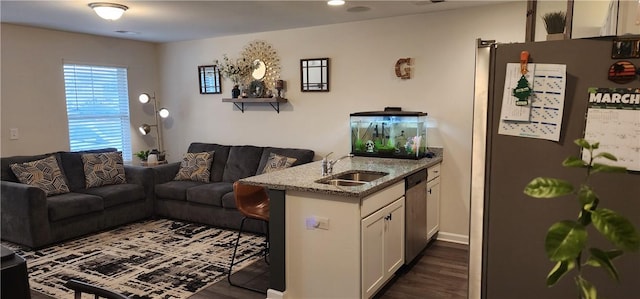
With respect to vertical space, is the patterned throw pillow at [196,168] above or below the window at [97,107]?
below

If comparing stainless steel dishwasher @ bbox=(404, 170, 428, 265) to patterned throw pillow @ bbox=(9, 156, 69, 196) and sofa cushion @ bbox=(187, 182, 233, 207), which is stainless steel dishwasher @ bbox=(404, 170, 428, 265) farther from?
patterned throw pillow @ bbox=(9, 156, 69, 196)

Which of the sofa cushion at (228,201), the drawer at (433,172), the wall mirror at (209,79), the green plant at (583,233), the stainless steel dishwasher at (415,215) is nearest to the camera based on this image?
the green plant at (583,233)

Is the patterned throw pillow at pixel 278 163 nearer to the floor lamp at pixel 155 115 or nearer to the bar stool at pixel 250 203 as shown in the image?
the bar stool at pixel 250 203

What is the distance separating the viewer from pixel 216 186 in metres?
4.98

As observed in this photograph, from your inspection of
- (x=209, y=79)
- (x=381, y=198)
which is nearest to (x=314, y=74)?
(x=209, y=79)

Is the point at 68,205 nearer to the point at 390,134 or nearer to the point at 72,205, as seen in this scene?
the point at 72,205

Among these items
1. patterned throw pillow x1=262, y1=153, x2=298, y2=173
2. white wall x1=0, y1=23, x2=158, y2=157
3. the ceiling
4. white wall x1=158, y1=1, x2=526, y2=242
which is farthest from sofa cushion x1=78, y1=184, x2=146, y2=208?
the ceiling

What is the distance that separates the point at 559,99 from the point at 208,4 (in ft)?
10.3

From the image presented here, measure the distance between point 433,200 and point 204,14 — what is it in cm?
294

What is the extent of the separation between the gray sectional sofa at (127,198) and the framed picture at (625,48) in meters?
3.63

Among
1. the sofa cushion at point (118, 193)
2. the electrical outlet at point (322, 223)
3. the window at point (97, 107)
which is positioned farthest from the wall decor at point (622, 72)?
the window at point (97, 107)

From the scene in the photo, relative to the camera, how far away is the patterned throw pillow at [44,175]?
441cm

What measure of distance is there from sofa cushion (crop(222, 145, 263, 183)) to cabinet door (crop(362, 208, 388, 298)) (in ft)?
8.57

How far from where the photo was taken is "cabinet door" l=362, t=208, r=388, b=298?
9.12 ft
